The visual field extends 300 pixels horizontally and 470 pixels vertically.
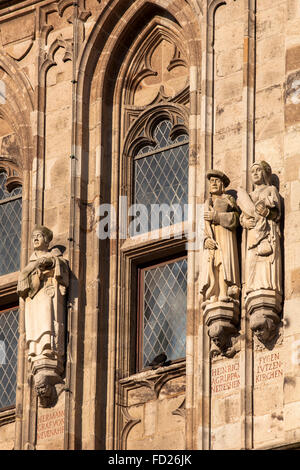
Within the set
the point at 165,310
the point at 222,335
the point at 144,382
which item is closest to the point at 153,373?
the point at 144,382

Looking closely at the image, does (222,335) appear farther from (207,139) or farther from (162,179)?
(162,179)

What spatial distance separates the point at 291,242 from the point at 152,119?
4.37 metres

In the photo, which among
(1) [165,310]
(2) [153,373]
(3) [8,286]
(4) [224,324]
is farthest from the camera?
(3) [8,286]

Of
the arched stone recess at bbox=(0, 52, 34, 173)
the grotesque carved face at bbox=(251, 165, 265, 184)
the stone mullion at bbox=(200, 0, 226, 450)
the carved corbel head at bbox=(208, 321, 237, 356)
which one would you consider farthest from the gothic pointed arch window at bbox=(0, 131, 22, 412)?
the grotesque carved face at bbox=(251, 165, 265, 184)

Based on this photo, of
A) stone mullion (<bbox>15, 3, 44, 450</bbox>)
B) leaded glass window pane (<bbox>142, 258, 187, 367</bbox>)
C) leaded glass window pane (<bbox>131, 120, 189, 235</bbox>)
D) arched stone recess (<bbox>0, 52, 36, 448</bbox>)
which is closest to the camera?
leaded glass window pane (<bbox>142, 258, 187, 367</bbox>)

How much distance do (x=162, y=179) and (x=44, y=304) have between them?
2536 millimetres

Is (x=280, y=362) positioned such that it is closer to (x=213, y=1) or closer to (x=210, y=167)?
(x=210, y=167)

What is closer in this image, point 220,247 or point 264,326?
point 264,326

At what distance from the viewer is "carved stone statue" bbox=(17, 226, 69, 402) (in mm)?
36281

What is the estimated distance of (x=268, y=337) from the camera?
34.2 meters

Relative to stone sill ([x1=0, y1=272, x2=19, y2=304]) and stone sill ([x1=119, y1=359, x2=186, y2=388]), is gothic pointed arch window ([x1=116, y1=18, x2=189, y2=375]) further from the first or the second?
stone sill ([x1=0, y1=272, x2=19, y2=304])

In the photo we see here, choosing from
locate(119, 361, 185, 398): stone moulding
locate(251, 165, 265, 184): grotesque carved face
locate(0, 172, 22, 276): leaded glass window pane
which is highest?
locate(0, 172, 22, 276): leaded glass window pane

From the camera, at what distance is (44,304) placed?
36469mm

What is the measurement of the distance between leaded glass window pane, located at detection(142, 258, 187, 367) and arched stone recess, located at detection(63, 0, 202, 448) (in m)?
0.43
